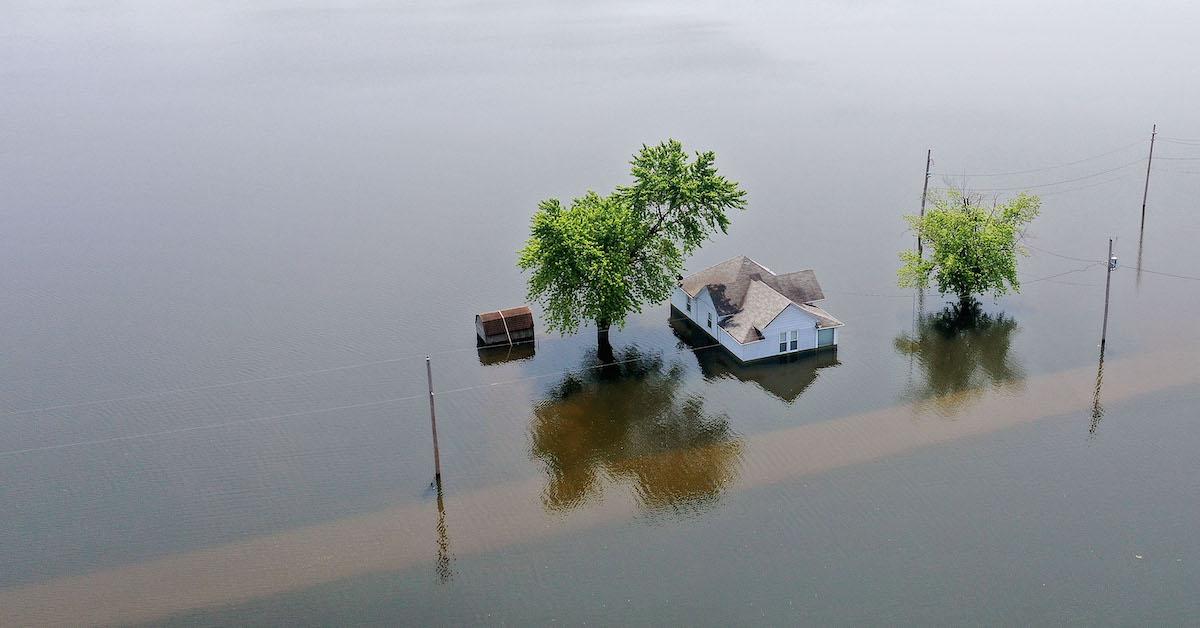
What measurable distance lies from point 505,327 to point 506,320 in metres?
0.42

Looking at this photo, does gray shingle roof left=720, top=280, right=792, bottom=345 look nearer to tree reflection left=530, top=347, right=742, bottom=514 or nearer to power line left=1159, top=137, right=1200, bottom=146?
tree reflection left=530, top=347, right=742, bottom=514

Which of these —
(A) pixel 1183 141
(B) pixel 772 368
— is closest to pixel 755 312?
(B) pixel 772 368

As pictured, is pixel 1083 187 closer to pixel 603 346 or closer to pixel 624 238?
pixel 603 346

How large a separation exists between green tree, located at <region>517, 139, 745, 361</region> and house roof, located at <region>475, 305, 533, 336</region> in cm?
276

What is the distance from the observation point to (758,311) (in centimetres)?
5612

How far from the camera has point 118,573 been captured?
39.4 metres

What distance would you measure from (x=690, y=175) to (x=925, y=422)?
701 inches

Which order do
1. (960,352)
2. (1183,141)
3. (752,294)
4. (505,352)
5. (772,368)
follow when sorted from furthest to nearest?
(1183,141), (505,352), (960,352), (752,294), (772,368)

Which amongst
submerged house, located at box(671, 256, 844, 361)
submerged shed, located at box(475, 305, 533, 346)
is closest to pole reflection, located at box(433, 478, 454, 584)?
submerged shed, located at box(475, 305, 533, 346)

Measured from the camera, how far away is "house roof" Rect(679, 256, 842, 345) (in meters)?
55.7

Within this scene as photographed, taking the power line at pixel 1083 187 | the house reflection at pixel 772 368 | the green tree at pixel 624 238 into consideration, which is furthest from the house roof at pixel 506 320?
the power line at pixel 1083 187

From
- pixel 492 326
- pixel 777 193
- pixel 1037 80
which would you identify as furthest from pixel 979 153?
pixel 492 326

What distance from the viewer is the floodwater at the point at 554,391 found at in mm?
38594

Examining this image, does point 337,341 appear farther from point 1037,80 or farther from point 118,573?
point 1037,80
